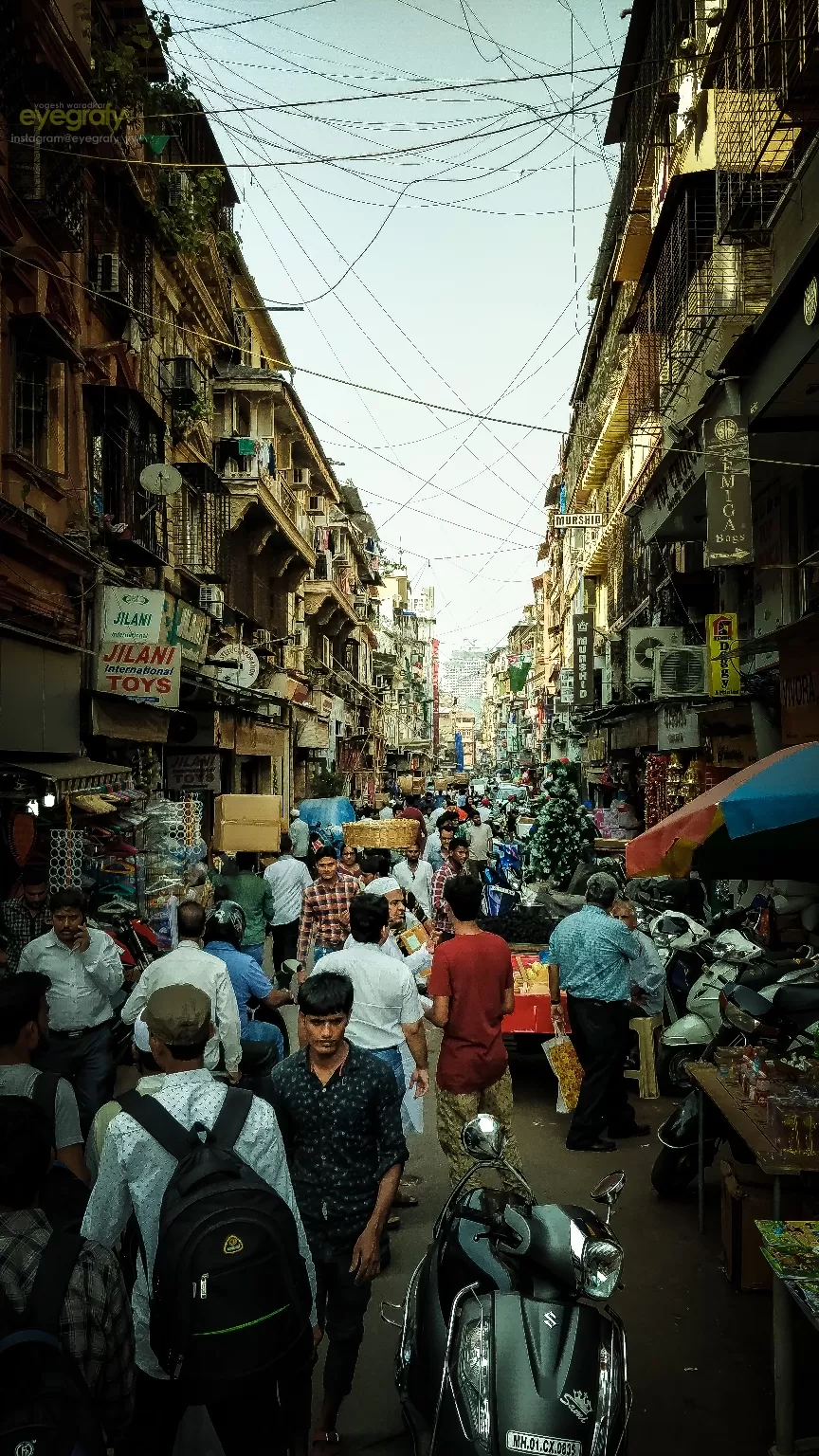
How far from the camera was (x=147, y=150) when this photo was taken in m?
15.6

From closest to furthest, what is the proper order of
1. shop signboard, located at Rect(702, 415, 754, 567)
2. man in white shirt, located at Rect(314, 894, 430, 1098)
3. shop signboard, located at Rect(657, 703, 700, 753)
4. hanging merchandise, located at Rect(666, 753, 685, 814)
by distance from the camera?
man in white shirt, located at Rect(314, 894, 430, 1098), shop signboard, located at Rect(702, 415, 754, 567), shop signboard, located at Rect(657, 703, 700, 753), hanging merchandise, located at Rect(666, 753, 685, 814)

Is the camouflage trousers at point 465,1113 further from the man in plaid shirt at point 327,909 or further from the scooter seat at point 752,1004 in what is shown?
the man in plaid shirt at point 327,909

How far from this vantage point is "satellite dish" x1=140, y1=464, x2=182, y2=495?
1527 cm

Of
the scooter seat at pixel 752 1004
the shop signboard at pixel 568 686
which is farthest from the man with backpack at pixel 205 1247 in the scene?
the shop signboard at pixel 568 686

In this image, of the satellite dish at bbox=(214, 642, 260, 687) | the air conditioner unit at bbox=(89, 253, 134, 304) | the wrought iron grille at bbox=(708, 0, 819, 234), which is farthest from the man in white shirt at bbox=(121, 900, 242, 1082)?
the satellite dish at bbox=(214, 642, 260, 687)

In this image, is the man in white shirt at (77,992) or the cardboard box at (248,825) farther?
the cardboard box at (248,825)

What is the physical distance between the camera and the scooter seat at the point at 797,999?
16.4 ft

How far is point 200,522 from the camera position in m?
21.2

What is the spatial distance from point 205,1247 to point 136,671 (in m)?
11.3

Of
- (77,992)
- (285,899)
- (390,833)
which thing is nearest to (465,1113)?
(77,992)

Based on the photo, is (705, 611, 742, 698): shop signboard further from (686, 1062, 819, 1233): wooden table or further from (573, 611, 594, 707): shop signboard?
(573, 611, 594, 707): shop signboard

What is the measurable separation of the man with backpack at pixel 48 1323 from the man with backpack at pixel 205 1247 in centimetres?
17

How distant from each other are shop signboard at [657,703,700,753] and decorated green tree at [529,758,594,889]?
2765 millimetres

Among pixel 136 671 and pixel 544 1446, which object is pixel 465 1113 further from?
pixel 136 671
